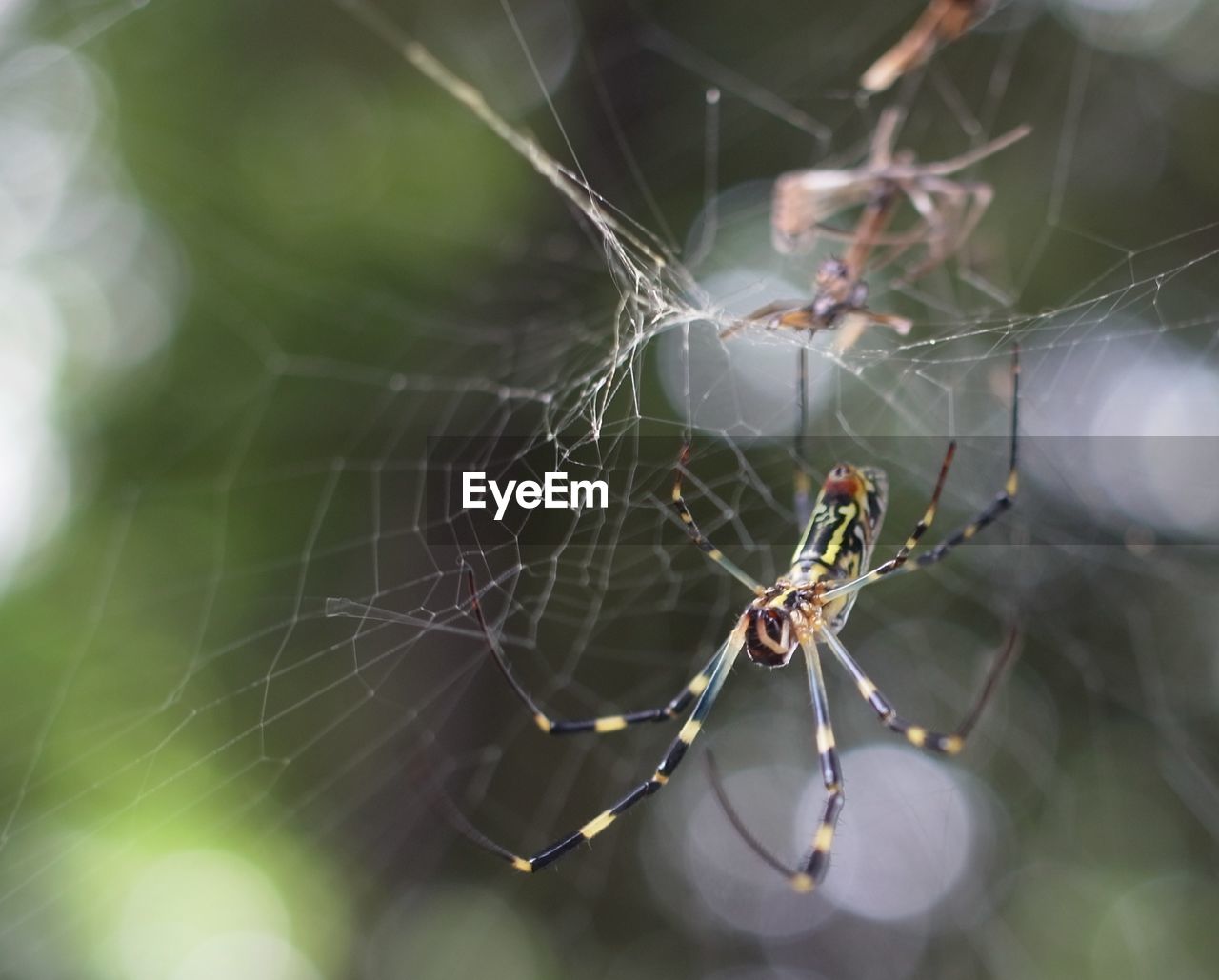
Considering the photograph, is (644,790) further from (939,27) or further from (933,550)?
(939,27)

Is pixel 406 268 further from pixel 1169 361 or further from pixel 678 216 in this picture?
pixel 1169 361

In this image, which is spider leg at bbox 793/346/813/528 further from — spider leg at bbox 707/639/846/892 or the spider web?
spider leg at bbox 707/639/846/892

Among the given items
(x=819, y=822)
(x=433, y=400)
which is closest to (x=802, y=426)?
(x=819, y=822)

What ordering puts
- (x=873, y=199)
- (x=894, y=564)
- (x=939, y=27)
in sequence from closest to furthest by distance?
1. (x=939, y=27)
2. (x=873, y=199)
3. (x=894, y=564)

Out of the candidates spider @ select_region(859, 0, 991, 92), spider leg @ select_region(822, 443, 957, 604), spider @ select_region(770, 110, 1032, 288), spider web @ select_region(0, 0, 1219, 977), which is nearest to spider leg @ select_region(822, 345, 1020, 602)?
spider leg @ select_region(822, 443, 957, 604)

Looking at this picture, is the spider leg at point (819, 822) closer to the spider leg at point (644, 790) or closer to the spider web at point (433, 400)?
the spider leg at point (644, 790)
